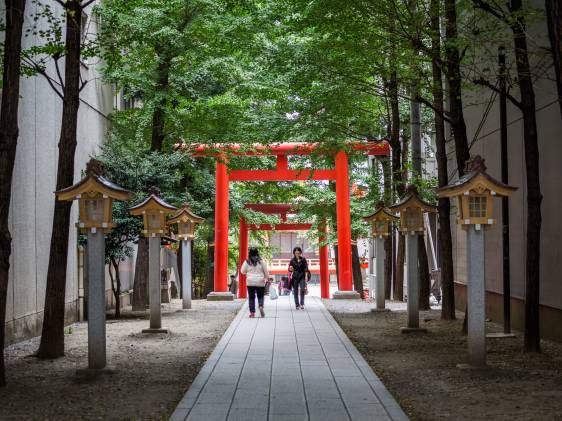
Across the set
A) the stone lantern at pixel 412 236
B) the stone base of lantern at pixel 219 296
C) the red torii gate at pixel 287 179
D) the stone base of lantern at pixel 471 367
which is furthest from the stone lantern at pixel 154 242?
the stone base of lantern at pixel 219 296

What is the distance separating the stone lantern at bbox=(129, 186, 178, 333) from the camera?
15289 millimetres

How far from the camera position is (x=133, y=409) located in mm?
8086

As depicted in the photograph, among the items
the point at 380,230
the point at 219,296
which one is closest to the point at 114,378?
the point at 380,230

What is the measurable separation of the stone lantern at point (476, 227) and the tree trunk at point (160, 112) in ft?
38.2

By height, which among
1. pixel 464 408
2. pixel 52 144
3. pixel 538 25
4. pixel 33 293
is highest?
A: pixel 538 25

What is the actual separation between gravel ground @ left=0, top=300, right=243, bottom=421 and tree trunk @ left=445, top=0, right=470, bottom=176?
5.58 metres

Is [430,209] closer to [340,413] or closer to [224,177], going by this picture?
→ [340,413]

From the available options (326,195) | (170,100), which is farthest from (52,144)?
(326,195)

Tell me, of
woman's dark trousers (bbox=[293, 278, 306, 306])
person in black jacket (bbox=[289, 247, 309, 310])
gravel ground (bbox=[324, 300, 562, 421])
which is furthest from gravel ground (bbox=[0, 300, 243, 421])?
woman's dark trousers (bbox=[293, 278, 306, 306])

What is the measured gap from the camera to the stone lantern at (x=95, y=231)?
1045 cm

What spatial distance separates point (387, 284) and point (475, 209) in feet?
50.7

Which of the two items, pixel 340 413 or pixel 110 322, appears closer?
pixel 340 413

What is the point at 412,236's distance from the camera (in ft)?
49.6

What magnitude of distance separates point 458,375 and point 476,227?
202 centimetres
